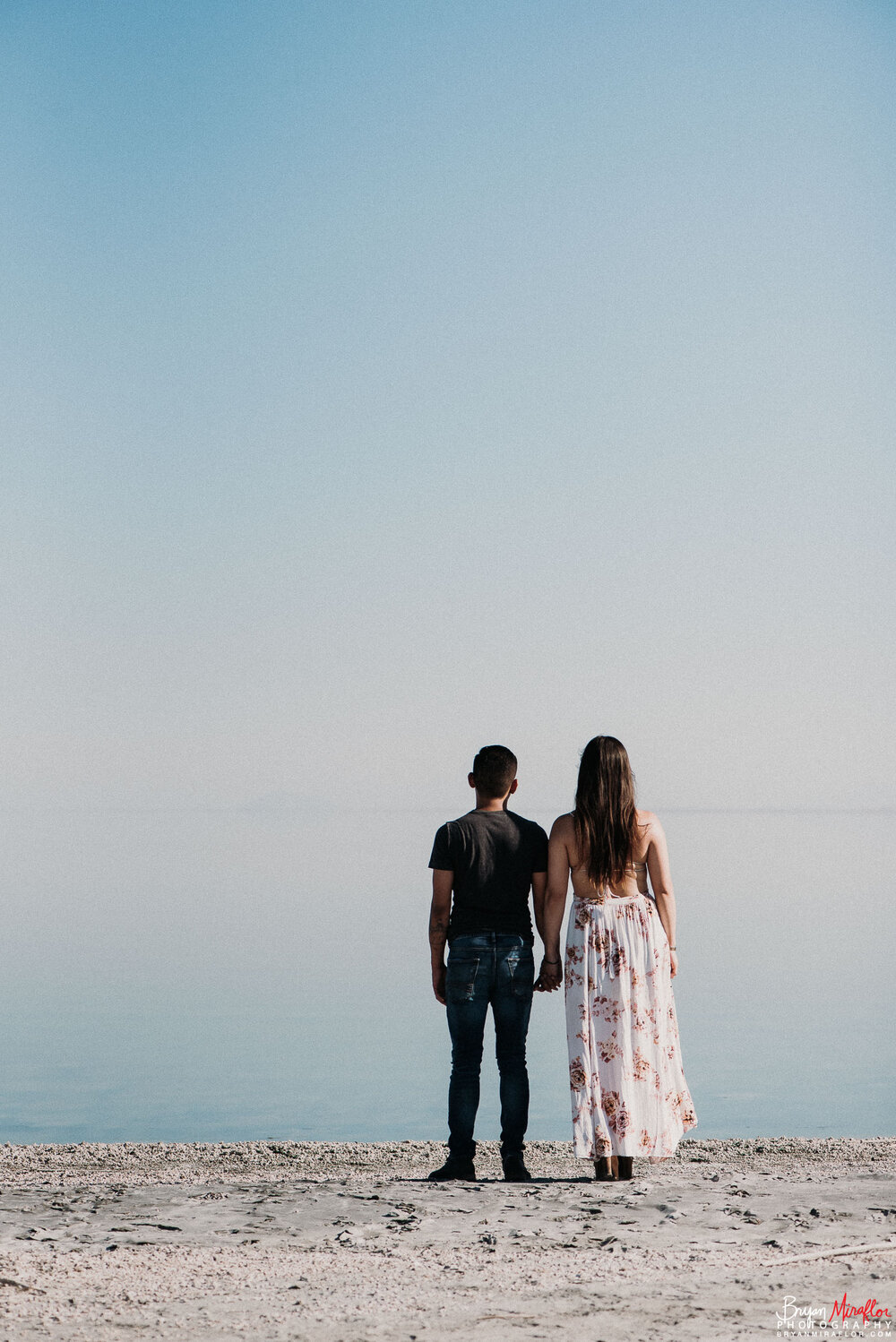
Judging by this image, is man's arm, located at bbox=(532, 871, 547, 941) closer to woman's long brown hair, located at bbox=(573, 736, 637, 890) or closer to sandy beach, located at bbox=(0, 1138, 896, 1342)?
woman's long brown hair, located at bbox=(573, 736, 637, 890)

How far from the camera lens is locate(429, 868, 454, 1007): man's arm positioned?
5.86 metres

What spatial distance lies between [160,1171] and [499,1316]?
4206mm

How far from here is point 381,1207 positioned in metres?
5.36

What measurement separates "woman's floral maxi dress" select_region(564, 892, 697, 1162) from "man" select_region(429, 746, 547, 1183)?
24cm

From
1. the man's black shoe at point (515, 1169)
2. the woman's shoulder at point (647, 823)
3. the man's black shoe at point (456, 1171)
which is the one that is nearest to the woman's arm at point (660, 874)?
the woman's shoulder at point (647, 823)

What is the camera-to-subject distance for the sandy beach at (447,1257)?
13.5 ft

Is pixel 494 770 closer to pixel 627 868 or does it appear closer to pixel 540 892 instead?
pixel 540 892

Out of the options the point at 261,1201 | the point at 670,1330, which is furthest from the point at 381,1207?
the point at 670,1330

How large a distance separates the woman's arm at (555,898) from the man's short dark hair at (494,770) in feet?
0.97

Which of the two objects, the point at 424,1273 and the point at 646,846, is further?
the point at 646,846

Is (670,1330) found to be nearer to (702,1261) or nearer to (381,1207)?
(702,1261)

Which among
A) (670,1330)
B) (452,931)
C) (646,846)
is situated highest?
(646,846)

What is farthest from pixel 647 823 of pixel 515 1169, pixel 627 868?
pixel 515 1169

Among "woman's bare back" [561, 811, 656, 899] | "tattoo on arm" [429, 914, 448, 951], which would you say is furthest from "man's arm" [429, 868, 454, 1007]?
"woman's bare back" [561, 811, 656, 899]
